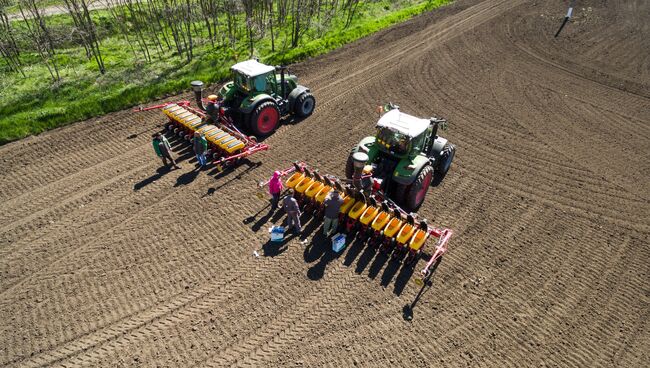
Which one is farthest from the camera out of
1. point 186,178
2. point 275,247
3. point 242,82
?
point 242,82

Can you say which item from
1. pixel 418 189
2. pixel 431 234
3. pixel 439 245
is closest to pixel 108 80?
pixel 418 189

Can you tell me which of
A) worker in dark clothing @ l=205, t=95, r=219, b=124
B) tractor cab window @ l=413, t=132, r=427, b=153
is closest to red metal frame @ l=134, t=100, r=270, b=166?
worker in dark clothing @ l=205, t=95, r=219, b=124

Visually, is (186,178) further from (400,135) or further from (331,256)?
(400,135)

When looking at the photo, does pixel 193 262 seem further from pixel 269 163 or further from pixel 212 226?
pixel 269 163

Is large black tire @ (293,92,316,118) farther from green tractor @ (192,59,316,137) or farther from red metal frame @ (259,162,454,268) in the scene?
red metal frame @ (259,162,454,268)

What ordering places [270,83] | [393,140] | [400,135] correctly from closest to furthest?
[400,135] → [393,140] → [270,83]

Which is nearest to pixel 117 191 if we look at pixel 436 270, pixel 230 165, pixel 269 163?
pixel 230 165
